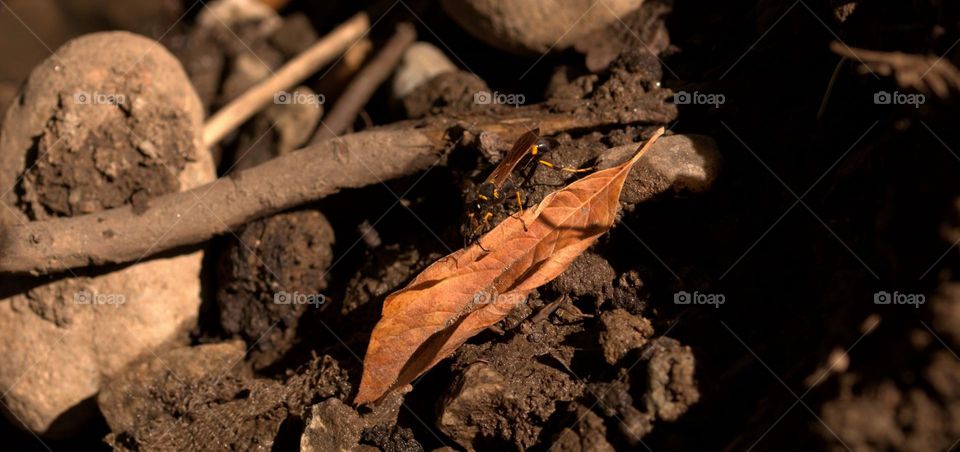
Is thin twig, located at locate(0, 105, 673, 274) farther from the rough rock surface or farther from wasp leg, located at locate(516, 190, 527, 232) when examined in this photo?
wasp leg, located at locate(516, 190, 527, 232)

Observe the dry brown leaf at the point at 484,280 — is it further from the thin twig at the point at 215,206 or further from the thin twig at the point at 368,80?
the thin twig at the point at 368,80

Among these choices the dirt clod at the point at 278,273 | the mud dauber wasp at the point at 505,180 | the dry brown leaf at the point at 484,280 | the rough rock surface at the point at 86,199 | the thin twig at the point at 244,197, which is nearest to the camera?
the dry brown leaf at the point at 484,280

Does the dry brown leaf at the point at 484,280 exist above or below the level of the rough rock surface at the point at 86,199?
above

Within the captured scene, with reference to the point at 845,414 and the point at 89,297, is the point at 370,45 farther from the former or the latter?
the point at 845,414

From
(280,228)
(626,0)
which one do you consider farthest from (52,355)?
(626,0)

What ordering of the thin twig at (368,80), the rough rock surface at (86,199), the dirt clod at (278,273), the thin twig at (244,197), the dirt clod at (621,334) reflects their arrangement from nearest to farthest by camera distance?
1. the dirt clod at (621,334)
2. the thin twig at (244,197)
3. the dirt clod at (278,273)
4. the rough rock surface at (86,199)
5. the thin twig at (368,80)

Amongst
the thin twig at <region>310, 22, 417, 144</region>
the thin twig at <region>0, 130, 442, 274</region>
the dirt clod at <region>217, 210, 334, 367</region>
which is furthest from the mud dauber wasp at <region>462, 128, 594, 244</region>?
the thin twig at <region>310, 22, 417, 144</region>

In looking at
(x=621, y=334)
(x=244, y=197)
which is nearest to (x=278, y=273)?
(x=244, y=197)

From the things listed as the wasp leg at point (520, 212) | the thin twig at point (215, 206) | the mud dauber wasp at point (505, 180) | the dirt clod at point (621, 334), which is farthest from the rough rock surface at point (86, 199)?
the dirt clod at point (621, 334)
